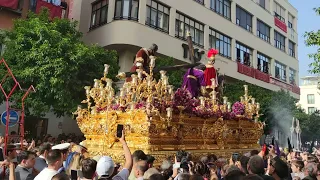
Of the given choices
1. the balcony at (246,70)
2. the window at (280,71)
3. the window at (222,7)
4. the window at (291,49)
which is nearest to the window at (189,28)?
the window at (222,7)

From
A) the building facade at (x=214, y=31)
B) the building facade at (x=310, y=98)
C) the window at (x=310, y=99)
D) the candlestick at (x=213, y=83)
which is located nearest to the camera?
the candlestick at (x=213, y=83)

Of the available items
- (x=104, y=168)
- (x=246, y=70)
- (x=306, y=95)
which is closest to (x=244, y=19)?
(x=246, y=70)

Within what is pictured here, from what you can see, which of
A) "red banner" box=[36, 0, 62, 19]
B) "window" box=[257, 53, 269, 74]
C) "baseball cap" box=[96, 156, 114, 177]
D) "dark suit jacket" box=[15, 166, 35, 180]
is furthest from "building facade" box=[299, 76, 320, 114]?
"baseball cap" box=[96, 156, 114, 177]

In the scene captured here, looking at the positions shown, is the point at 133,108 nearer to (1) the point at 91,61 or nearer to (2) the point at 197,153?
(2) the point at 197,153

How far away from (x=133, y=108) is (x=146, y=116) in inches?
21.6

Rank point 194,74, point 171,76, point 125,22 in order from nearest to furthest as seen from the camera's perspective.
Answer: point 194,74, point 171,76, point 125,22

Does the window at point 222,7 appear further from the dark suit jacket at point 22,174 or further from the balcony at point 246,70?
the dark suit jacket at point 22,174

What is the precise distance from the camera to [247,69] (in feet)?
108

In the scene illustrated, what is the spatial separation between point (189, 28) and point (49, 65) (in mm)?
14656

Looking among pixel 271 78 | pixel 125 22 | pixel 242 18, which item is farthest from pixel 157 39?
pixel 271 78

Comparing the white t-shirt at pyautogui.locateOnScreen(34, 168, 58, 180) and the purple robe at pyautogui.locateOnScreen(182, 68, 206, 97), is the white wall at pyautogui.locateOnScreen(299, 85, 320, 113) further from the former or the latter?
the white t-shirt at pyautogui.locateOnScreen(34, 168, 58, 180)

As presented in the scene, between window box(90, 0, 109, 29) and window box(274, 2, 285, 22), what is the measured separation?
25.4m

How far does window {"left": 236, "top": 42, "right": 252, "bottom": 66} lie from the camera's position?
32562 millimetres

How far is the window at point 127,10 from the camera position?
2197 cm
